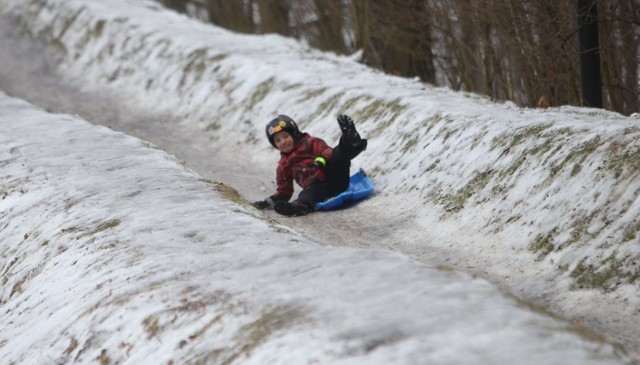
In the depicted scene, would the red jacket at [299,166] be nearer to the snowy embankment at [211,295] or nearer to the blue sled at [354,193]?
the blue sled at [354,193]

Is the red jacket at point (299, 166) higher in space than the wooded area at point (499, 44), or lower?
lower

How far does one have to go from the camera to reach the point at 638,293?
5062mm

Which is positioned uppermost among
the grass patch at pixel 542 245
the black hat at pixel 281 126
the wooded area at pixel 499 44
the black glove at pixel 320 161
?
the wooded area at pixel 499 44

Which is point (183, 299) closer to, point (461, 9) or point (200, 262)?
point (200, 262)

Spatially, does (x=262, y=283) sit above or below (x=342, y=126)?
below

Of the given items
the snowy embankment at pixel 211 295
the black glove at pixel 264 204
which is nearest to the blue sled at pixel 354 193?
the black glove at pixel 264 204

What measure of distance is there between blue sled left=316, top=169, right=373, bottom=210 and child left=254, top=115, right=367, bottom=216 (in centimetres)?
11

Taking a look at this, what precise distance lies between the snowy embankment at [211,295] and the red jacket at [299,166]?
1.15 metres

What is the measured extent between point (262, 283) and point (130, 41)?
13.7 meters

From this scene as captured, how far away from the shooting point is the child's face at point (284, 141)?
875 cm

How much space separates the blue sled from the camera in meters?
8.34

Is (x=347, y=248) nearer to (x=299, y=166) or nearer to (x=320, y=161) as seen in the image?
(x=320, y=161)

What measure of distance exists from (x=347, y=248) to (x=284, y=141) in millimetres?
3616

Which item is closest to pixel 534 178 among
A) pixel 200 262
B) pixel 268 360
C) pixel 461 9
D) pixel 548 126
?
pixel 548 126
